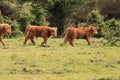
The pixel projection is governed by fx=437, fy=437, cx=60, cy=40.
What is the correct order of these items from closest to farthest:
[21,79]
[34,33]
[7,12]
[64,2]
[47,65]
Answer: [21,79]
[47,65]
[34,33]
[7,12]
[64,2]

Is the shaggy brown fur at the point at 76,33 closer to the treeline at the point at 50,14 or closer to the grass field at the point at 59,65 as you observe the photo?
the grass field at the point at 59,65

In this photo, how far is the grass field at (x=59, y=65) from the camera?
14.0 metres

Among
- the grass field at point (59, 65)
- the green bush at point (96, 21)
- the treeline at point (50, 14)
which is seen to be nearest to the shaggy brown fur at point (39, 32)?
the grass field at point (59, 65)

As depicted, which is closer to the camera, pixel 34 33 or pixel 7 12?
pixel 34 33

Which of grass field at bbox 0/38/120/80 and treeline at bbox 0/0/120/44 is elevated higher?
grass field at bbox 0/38/120/80

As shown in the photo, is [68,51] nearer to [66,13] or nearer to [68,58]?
[68,58]

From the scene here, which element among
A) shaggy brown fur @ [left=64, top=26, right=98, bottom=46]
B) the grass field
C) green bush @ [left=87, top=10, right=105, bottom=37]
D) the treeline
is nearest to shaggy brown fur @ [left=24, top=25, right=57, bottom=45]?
shaggy brown fur @ [left=64, top=26, right=98, bottom=46]

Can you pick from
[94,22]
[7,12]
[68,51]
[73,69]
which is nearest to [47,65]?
[73,69]

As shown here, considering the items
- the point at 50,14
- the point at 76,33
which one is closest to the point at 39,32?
the point at 76,33

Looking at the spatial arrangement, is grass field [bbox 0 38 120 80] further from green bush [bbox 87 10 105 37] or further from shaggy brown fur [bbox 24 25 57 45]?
green bush [bbox 87 10 105 37]

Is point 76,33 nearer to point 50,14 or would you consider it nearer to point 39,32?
point 39,32

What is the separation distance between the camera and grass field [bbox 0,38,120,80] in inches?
550

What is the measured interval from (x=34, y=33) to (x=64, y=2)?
24.5 meters

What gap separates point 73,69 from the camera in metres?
15.2
